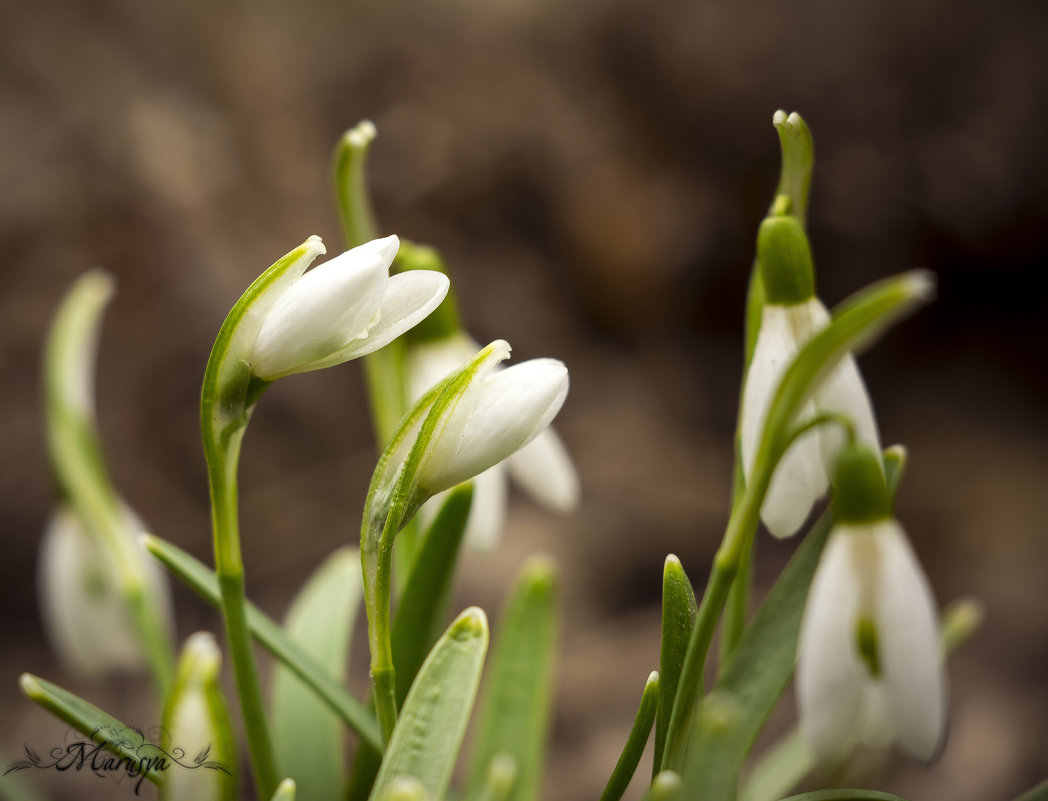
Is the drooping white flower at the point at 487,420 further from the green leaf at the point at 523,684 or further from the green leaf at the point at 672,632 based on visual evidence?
the green leaf at the point at 523,684

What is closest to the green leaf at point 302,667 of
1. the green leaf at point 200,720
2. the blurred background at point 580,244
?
the green leaf at point 200,720

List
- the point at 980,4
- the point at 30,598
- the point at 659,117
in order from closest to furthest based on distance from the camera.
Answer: the point at 30,598 → the point at 980,4 → the point at 659,117

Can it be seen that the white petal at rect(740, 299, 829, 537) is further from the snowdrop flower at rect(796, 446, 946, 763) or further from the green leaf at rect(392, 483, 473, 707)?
the green leaf at rect(392, 483, 473, 707)

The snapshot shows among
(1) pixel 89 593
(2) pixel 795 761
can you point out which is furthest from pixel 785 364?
(1) pixel 89 593

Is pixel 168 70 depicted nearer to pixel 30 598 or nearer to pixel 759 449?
pixel 30 598

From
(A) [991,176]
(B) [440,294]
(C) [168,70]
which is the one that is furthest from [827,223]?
(B) [440,294]

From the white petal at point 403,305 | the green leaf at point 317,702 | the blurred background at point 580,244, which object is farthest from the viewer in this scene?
the blurred background at point 580,244

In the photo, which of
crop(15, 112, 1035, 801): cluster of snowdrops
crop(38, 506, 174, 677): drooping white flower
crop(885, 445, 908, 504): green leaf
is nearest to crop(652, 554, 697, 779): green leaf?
crop(15, 112, 1035, 801): cluster of snowdrops
